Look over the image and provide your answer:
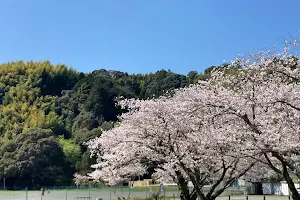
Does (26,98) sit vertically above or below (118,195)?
above

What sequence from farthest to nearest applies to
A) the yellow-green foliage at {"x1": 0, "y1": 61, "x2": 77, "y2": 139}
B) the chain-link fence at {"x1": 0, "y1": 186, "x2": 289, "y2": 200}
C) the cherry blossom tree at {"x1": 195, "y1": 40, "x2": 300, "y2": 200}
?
1. the yellow-green foliage at {"x1": 0, "y1": 61, "x2": 77, "y2": 139}
2. the chain-link fence at {"x1": 0, "y1": 186, "x2": 289, "y2": 200}
3. the cherry blossom tree at {"x1": 195, "y1": 40, "x2": 300, "y2": 200}

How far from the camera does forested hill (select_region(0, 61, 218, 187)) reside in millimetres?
70250

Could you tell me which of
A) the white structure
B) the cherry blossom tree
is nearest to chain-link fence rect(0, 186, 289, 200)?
the white structure

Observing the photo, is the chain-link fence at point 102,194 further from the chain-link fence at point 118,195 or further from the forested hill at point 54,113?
the forested hill at point 54,113

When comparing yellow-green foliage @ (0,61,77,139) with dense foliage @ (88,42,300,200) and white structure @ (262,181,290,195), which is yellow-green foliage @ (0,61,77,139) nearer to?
white structure @ (262,181,290,195)

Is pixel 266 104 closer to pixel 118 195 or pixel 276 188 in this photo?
pixel 118 195

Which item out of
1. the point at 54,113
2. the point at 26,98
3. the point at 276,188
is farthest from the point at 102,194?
the point at 26,98

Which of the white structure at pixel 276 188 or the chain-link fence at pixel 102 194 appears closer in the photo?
the chain-link fence at pixel 102 194

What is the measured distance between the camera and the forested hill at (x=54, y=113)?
230ft

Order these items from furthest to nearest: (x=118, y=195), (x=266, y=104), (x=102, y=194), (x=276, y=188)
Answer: (x=102, y=194) < (x=276, y=188) < (x=118, y=195) < (x=266, y=104)

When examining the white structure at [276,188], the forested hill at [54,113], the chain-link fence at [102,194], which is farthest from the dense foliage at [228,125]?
the forested hill at [54,113]

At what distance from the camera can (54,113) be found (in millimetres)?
110375

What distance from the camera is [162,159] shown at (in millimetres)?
12805

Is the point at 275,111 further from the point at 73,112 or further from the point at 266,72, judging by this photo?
the point at 73,112
